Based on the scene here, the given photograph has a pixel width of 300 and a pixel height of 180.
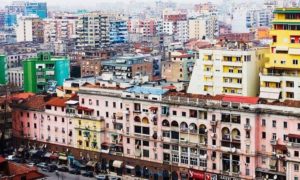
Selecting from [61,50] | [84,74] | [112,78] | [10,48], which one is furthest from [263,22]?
[112,78]

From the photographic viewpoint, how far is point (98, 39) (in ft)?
392

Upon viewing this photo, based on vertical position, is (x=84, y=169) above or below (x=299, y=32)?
below

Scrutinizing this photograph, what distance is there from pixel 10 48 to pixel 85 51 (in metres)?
18.7

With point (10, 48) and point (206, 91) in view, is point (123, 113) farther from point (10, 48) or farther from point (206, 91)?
point (10, 48)

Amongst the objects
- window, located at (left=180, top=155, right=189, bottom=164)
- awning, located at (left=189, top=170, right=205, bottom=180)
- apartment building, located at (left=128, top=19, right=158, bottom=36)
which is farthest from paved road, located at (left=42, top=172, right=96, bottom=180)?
apartment building, located at (left=128, top=19, right=158, bottom=36)

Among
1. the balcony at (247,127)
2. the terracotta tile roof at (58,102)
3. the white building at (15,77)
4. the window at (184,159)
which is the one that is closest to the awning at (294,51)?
the balcony at (247,127)

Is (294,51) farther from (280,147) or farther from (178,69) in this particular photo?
(178,69)

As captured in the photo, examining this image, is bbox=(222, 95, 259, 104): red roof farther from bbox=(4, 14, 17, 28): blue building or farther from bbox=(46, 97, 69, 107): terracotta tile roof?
bbox=(4, 14, 17, 28): blue building

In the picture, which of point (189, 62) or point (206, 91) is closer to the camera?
point (206, 91)

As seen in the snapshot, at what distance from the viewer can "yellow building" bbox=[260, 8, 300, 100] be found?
4625 centimetres

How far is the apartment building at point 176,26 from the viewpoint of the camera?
143 m

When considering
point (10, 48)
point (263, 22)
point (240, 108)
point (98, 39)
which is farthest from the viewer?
point (263, 22)

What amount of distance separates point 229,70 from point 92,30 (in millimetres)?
71772

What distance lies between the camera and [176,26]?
144125 millimetres
